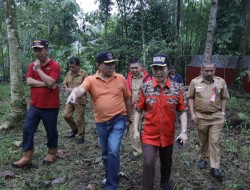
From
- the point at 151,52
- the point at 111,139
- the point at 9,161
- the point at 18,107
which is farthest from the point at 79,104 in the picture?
the point at 151,52

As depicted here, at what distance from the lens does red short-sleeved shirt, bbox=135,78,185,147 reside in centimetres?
380

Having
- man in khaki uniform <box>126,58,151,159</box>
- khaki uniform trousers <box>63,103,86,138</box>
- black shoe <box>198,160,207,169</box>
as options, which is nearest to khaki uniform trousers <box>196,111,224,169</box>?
black shoe <box>198,160,207,169</box>

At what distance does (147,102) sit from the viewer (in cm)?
386

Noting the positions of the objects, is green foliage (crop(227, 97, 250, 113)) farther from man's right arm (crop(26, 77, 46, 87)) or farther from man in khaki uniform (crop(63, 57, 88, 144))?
man's right arm (crop(26, 77, 46, 87))

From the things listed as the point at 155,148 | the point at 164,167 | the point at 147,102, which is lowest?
the point at 164,167

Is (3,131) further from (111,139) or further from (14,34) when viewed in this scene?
(111,139)

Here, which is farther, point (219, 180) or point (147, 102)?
point (219, 180)

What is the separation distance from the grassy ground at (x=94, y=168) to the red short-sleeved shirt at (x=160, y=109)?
44.0 inches

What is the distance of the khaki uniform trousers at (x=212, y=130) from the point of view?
16.8ft

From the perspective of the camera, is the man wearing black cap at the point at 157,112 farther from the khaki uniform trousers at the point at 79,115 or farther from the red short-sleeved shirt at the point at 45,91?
the khaki uniform trousers at the point at 79,115

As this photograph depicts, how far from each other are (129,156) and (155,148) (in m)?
2.22

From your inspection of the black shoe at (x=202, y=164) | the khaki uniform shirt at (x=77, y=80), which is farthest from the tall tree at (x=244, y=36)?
the black shoe at (x=202, y=164)

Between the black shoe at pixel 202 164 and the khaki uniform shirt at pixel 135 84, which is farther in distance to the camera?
the khaki uniform shirt at pixel 135 84

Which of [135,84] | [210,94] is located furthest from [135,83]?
[210,94]
